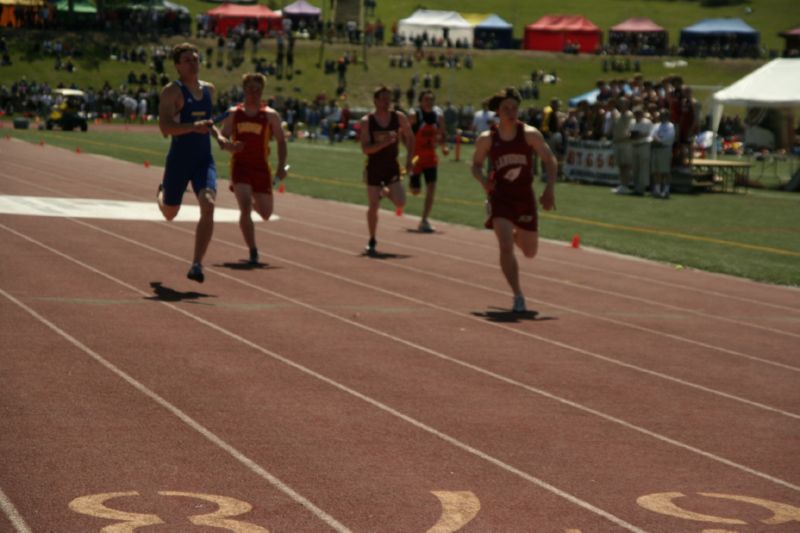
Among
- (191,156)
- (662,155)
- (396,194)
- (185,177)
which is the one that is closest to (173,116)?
(191,156)

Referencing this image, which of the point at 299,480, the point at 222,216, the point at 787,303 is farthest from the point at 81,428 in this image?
the point at 222,216

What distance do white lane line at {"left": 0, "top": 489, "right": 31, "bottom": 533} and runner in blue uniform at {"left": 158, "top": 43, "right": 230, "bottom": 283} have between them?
672 centimetres

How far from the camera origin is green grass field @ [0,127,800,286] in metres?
18.3

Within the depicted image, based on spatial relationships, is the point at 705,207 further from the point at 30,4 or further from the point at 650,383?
the point at 30,4

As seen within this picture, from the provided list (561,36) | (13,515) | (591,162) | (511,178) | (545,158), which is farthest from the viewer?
(561,36)

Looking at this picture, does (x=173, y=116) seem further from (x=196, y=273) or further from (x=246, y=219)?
(x=246, y=219)

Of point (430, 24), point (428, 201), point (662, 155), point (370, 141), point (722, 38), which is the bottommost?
point (428, 201)

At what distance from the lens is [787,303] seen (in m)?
14.3

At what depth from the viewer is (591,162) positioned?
33594 millimetres

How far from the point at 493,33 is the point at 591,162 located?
59590mm

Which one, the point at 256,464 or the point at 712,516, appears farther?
the point at 256,464

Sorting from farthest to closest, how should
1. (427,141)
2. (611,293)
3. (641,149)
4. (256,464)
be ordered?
(641,149)
(427,141)
(611,293)
(256,464)

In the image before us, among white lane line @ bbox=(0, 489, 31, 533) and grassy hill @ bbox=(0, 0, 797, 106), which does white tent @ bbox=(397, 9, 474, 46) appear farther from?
white lane line @ bbox=(0, 489, 31, 533)

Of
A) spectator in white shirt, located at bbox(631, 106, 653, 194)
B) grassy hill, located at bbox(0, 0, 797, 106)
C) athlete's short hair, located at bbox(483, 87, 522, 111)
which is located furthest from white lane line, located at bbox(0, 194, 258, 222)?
grassy hill, located at bbox(0, 0, 797, 106)
